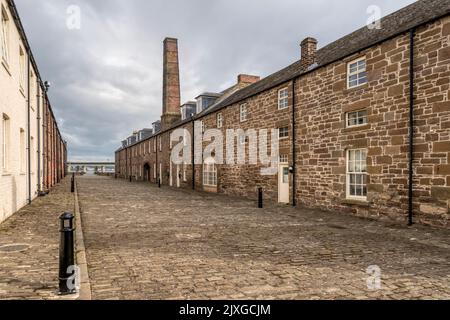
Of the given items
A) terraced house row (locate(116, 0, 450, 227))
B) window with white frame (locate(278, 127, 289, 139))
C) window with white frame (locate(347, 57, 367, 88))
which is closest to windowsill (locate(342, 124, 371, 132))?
terraced house row (locate(116, 0, 450, 227))

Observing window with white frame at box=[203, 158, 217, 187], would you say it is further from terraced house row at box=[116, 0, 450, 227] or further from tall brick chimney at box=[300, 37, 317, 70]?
tall brick chimney at box=[300, 37, 317, 70]

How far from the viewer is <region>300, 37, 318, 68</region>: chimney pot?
16188 millimetres

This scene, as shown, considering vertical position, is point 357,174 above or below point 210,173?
above

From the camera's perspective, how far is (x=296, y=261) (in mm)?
6039

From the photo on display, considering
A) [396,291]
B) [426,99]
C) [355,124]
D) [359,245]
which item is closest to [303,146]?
[355,124]

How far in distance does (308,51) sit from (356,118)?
211 inches

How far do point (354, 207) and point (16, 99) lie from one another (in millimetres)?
13139

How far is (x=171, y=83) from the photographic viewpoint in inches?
1508

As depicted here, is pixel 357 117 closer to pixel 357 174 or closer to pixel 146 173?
pixel 357 174

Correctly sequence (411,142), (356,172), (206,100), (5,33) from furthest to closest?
(206,100), (356,172), (5,33), (411,142)

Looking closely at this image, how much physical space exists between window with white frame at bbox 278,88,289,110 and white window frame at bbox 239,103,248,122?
133 inches

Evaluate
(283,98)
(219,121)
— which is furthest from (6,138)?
(219,121)

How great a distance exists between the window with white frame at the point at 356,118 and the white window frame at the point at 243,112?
26.6 feet
